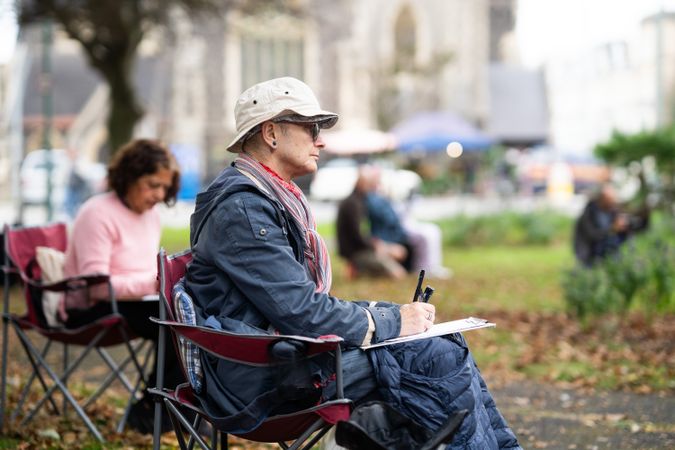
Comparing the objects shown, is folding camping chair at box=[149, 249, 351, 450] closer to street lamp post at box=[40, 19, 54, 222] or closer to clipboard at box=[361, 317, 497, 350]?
clipboard at box=[361, 317, 497, 350]

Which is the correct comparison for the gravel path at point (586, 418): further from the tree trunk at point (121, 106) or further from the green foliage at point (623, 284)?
the tree trunk at point (121, 106)

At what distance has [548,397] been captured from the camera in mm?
6648

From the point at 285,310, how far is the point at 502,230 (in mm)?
18130

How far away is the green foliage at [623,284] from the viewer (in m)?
9.09

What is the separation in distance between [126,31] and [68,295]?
1139 centimetres

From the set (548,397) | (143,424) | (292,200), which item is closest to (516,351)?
(548,397)

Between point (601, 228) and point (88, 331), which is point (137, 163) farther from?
point (601, 228)

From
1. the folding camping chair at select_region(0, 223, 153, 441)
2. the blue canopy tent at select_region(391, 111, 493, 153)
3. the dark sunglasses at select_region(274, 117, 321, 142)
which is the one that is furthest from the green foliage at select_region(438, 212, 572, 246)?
the dark sunglasses at select_region(274, 117, 321, 142)

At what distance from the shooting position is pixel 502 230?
2116cm

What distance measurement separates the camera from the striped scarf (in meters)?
3.53

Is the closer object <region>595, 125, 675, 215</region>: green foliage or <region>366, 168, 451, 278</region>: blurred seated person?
<region>366, 168, 451, 278</region>: blurred seated person

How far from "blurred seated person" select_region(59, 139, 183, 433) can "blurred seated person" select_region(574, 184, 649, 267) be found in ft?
26.0

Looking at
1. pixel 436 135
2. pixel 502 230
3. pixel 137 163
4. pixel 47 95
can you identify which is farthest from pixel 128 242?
pixel 436 135

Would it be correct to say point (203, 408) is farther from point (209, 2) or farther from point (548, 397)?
point (209, 2)
